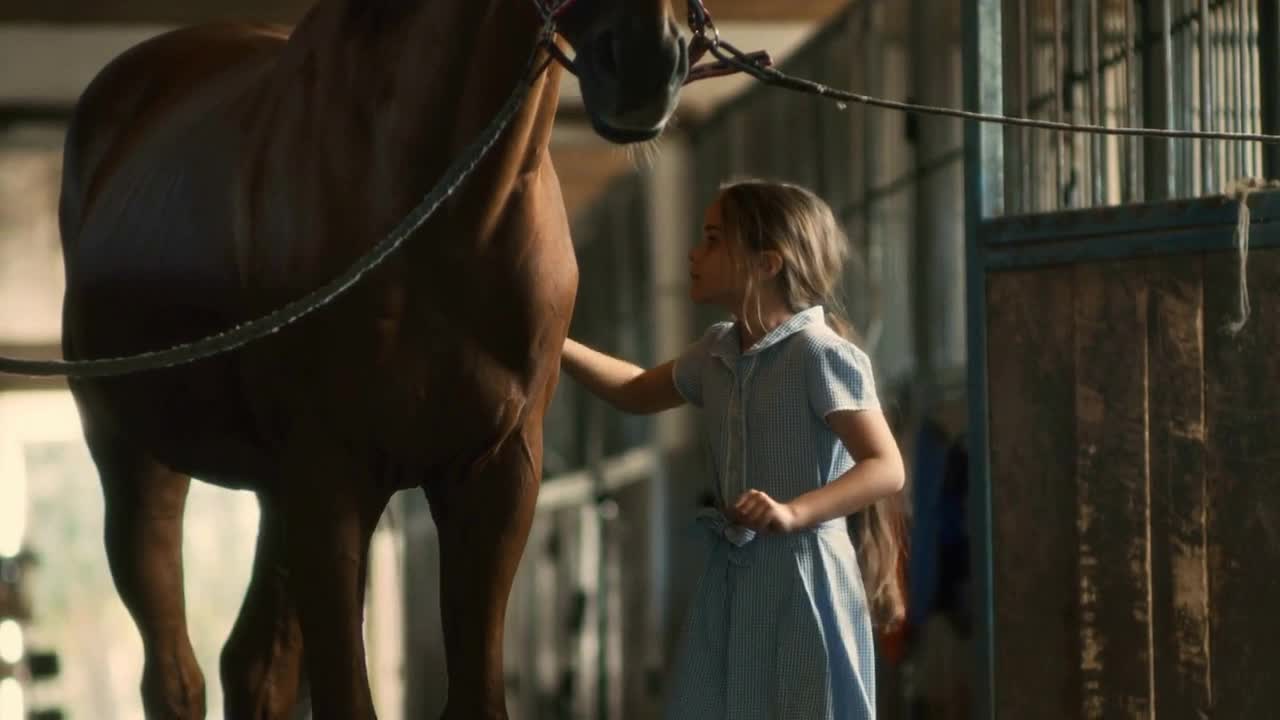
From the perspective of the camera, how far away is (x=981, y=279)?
348cm

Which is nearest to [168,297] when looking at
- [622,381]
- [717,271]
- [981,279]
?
[622,381]

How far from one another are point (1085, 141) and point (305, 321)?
2.97 metres

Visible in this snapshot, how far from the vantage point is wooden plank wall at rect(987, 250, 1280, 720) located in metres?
2.92

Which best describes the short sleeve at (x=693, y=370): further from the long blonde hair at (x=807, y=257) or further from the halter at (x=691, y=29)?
the halter at (x=691, y=29)

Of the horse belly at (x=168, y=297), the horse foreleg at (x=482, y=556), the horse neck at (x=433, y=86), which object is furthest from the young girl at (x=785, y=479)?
the horse belly at (x=168, y=297)

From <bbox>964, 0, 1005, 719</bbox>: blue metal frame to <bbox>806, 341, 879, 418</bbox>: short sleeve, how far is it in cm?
78

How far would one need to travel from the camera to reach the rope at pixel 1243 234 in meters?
2.91

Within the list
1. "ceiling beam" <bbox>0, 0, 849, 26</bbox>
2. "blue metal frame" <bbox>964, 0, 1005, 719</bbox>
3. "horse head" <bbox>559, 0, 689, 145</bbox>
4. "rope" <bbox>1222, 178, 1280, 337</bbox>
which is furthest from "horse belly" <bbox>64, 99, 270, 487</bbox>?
"ceiling beam" <bbox>0, 0, 849, 26</bbox>

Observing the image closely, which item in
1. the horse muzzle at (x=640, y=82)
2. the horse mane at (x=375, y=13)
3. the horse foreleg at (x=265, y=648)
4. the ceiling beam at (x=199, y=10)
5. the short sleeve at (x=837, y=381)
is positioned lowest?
the horse foreleg at (x=265, y=648)

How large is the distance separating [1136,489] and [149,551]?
63.6 inches

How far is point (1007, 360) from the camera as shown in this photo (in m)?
3.44

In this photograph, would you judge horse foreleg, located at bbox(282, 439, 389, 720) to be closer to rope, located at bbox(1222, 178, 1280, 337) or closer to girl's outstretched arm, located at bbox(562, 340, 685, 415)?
girl's outstretched arm, located at bbox(562, 340, 685, 415)

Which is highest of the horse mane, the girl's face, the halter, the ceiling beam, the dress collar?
the ceiling beam

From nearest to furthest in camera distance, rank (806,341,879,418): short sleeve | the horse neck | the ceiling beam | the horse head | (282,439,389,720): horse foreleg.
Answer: the horse head, the horse neck, (282,439,389,720): horse foreleg, (806,341,879,418): short sleeve, the ceiling beam
